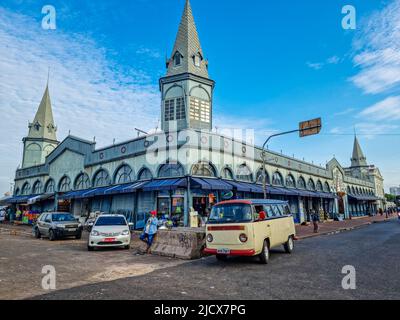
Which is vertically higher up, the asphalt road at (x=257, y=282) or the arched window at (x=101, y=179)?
the arched window at (x=101, y=179)

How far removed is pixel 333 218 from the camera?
41.2 m

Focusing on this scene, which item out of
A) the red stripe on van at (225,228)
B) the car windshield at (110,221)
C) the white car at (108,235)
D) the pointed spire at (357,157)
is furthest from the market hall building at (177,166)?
the pointed spire at (357,157)

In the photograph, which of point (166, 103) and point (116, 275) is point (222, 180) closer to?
point (166, 103)

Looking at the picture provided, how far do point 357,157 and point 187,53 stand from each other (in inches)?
2645

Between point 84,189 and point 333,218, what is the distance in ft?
117

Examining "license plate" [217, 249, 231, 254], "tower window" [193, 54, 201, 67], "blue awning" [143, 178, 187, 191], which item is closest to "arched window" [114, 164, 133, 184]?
"blue awning" [143, 178, 187, 191]

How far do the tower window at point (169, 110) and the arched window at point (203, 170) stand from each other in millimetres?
5253

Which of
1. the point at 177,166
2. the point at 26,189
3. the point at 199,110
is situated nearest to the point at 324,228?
the point at 177,166

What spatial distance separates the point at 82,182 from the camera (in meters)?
29.8

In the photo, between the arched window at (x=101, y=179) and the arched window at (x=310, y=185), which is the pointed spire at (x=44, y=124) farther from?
the arched window at (x=310, y=185)

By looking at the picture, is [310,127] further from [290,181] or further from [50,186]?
[50,186]

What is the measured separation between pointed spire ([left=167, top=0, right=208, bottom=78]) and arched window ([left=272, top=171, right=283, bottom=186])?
44.9ft

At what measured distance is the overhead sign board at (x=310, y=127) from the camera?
1446 cm
